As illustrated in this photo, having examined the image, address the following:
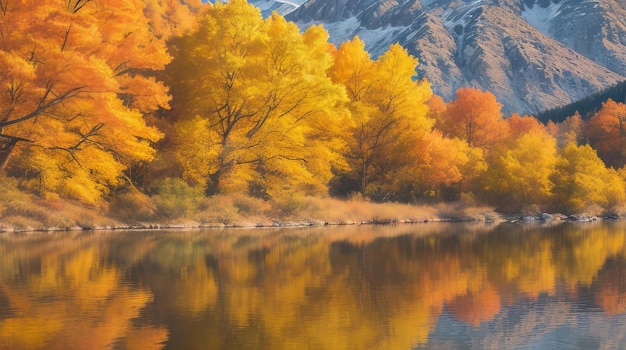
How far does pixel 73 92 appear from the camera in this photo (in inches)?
1422

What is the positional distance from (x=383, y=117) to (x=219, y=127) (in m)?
14.2

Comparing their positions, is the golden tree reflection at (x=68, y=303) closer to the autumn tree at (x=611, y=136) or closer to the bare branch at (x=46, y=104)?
the bare branch at (x=46, y=104)

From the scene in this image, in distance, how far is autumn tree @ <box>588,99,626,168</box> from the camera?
100m

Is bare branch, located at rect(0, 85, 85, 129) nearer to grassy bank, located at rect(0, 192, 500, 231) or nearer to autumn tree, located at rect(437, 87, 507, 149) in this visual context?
grassy bank, located at rect(0, 192, 500, 231)

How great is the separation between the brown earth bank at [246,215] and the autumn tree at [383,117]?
2.99 meters

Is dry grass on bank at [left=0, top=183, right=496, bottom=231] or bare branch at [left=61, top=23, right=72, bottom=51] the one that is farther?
dry grass on bank at [left=0, top=183, right=496, bottom=231]

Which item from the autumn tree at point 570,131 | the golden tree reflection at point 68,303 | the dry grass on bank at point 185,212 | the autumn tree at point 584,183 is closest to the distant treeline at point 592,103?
the autumn tree at point 570,131

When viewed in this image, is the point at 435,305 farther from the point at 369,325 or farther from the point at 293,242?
the point at 293,242

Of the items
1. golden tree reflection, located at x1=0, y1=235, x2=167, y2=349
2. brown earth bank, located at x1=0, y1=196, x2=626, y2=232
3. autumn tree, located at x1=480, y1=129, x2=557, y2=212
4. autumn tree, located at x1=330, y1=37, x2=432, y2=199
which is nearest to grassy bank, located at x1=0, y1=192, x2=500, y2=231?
brown earth bank, located at x1=0, y1=196, x2=626, y2=232

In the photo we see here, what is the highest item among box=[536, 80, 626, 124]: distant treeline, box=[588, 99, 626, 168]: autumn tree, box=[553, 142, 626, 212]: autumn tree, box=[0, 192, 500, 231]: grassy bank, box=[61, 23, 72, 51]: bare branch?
box=[536, 80, 626, 124]: distant treeline

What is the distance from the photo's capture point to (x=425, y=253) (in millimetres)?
29391

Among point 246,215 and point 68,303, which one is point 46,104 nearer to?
point 246,215

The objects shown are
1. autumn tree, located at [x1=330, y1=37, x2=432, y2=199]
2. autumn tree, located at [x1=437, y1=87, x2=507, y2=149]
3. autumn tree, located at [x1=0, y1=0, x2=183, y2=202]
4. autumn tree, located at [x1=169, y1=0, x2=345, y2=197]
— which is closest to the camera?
autumn tree, located at [x1=0, y1=0, x2=183, y2=202]

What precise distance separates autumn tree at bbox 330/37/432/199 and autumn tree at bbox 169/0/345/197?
810cm
